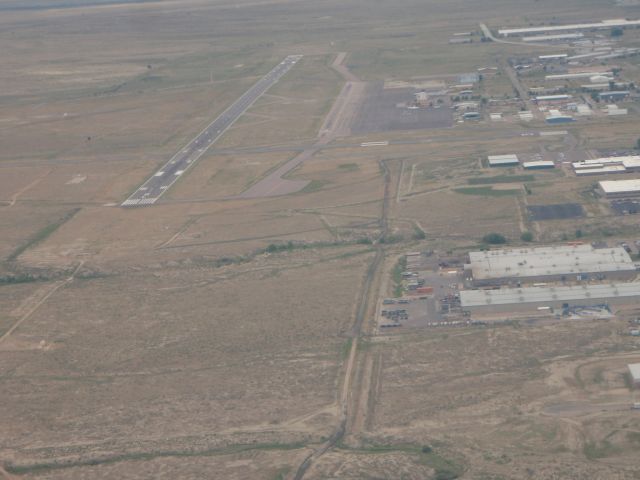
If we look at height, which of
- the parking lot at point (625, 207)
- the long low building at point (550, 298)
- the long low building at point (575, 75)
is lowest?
the parking lot at point (625, 207)

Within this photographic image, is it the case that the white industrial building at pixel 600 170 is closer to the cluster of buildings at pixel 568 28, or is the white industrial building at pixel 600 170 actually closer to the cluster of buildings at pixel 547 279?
the cluster of buildings at pixel 547 279

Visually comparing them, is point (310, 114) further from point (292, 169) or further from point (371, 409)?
point (371, 409)

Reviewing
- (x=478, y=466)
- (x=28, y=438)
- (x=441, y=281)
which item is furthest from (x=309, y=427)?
(x=441, y=281)

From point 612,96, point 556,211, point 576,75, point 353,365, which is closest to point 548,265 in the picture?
point 556,211

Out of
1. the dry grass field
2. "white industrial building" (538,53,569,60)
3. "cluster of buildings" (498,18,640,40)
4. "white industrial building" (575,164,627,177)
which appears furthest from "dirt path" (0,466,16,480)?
"cluster of buildings" (498,18,640,40)

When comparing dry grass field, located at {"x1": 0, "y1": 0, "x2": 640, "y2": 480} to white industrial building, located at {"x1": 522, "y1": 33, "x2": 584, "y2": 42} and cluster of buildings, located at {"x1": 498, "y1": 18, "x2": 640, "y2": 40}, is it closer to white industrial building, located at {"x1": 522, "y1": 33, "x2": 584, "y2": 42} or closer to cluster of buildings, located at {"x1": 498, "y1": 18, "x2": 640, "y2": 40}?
white industrial building, located at {"x1": 522, "y1": 33, "x2": 584, "y2": 42}

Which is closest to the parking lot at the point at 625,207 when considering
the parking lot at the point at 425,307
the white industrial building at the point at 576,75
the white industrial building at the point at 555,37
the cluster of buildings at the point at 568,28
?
the parking lot at the point at 425,307

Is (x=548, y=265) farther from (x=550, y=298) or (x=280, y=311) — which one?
(x=280, y=311)
